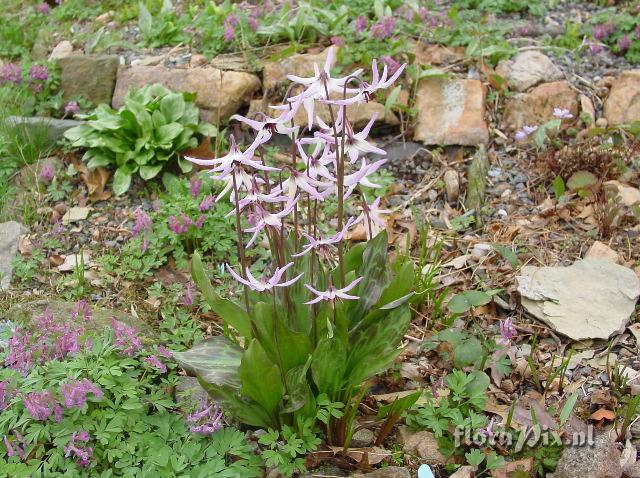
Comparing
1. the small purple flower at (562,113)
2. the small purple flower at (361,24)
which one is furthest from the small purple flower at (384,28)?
the small purple flower at (562,113)

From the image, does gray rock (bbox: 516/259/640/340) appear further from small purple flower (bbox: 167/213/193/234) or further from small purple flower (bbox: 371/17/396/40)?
small purple flower (bbox: 371/17/396/40)

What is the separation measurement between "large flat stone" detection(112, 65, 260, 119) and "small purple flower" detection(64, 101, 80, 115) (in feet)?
0.79

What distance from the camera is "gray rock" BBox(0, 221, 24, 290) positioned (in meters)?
3.54

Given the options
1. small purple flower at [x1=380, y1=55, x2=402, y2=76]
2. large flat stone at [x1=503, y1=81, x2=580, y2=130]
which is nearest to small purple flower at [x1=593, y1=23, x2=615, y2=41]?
large flat stone at [x1=503, y1=81, x2=580, y2=130]

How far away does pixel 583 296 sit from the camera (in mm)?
3088

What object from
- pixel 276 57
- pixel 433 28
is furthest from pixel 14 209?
pixel 433 28

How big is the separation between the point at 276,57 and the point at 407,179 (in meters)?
1.25

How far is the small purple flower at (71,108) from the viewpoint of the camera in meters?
4.50

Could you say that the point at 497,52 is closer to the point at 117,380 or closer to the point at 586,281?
the point at 586,281

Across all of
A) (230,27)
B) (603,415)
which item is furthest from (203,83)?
(603,415)

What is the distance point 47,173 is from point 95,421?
2.31 m

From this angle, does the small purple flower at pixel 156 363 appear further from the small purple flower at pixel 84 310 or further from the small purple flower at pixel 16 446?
the small purple flower at pixel 16 446

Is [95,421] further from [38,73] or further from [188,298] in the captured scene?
[38,73]

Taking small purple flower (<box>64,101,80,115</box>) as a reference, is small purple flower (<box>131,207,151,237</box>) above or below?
below
